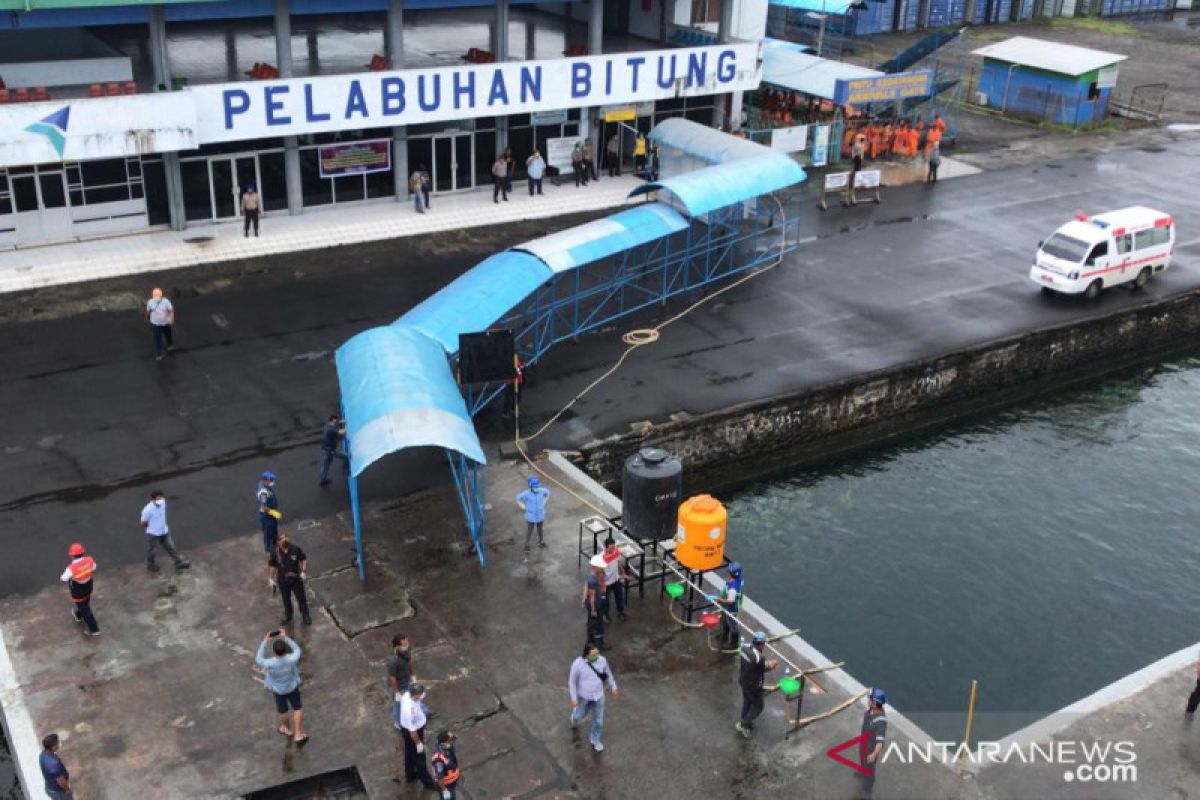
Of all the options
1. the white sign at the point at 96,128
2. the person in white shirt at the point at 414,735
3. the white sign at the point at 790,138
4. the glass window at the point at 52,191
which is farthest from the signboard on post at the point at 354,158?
the person in white shirt at the point at 414,735

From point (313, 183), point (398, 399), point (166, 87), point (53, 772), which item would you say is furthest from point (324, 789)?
point (313, 183)

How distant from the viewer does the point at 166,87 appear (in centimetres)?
3456

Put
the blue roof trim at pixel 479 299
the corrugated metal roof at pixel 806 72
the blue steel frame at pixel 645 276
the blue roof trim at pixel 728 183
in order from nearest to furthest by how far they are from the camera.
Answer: the blue roof trim at pixel 479 299
the blue steel frame at pixel 645 276
the blue roof trim at pixel 728 183
the corrugated metal roof at pixel 806 72

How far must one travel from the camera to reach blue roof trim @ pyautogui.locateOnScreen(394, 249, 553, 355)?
25.8m

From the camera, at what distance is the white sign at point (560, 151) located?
43188mm

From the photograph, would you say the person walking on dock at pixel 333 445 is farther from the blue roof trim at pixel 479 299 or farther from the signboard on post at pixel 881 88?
the signboard on post at pixel 881 88

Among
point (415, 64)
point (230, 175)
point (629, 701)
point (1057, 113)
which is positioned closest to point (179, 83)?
point (230, 175)

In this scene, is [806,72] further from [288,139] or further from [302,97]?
[288,139]

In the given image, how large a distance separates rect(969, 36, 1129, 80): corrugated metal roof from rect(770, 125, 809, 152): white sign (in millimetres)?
13270

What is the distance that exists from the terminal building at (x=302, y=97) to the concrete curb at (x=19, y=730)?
18.3 m

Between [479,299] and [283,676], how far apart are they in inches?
468

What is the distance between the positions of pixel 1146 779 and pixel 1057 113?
4326 centimetres

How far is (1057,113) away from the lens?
5475 centimetres

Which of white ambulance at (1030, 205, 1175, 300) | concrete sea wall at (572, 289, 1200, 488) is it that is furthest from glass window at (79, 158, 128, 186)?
white ambulance at (1030, 205, 1175, 300)
